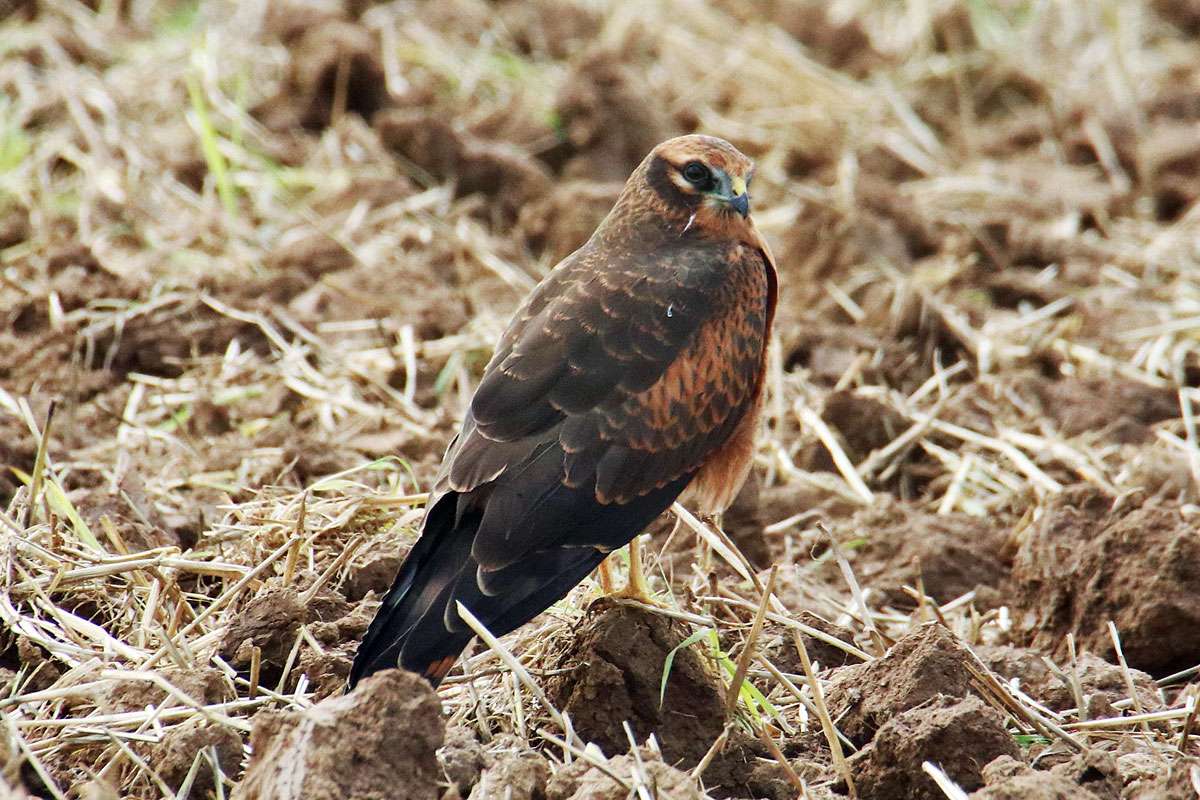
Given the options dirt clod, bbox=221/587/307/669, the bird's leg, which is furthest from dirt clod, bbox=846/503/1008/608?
dirt clod, bbox=221/587/307/669

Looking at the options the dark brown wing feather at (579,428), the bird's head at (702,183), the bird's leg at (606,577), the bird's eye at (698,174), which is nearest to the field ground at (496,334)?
the bird's leg at (606,577)

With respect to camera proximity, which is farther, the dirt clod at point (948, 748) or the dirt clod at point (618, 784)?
the dirt clod at point (948, 748)

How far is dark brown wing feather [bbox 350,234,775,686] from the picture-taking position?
411 cm

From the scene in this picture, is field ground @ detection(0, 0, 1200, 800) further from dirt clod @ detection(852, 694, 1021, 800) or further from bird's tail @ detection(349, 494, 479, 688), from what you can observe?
bird's tail @ detection(349, 494, 479, 688)

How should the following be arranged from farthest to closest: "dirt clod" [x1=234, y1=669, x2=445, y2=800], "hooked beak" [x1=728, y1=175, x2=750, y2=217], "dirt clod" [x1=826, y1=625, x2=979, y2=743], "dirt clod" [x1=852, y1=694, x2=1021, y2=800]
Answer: "hooked beak" [x1=728, y1=175, x2=750, y2=217]
"dirt clod" [x1=826, y1=625, x2=979, y2=743]
"dirt clod" [x1=852, y1=694, x2=1021, y2=800]
"dirt clod" [x1=234, y1=669, x2=445, y2=800]

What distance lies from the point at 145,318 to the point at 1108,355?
442 centimetres

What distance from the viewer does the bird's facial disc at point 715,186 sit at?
4.99 m

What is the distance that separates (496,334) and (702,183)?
2.05m

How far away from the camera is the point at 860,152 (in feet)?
31.2

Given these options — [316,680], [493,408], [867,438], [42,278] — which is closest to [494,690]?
[316,680]

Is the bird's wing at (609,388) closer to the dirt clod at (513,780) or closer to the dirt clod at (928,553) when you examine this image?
the dirt clod at (513,780)

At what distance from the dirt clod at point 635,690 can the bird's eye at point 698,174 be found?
57.6 inches

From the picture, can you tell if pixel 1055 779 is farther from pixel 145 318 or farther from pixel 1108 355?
pixel 145 318

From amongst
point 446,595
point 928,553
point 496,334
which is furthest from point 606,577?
point 496,334
